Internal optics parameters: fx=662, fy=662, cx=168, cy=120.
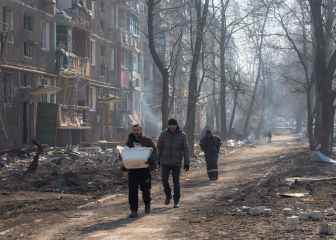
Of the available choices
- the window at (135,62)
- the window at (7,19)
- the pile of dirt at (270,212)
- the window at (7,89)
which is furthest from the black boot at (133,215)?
the window at (135,62)

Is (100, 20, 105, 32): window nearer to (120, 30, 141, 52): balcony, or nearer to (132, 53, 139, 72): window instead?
(120, 30, 141, 52): balcony

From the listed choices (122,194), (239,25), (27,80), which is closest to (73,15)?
(27,80)

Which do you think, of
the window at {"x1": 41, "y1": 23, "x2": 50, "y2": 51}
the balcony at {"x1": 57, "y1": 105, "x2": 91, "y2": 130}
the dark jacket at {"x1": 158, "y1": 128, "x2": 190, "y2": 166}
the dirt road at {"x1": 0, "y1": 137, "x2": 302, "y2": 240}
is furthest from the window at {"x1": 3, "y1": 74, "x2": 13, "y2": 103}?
the dark jacket at {"x1": 158, "y1": 128, "x2": 190, "y2": 166}

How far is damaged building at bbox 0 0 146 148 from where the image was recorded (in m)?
32.9

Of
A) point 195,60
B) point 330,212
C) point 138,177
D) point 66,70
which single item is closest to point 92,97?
point 66,70

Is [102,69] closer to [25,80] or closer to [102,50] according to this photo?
[102,50]

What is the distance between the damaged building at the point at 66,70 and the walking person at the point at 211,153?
1328 centimetres

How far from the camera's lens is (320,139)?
2736 centimetres

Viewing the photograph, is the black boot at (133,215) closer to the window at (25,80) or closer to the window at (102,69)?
the window at (25,80)

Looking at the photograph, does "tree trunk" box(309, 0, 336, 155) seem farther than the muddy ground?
Yes

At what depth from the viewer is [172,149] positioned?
41.8 ft

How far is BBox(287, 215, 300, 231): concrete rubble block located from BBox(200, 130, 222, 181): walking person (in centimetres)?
896

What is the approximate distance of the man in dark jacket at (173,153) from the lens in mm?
12711

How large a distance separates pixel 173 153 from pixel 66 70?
27.5 metres
